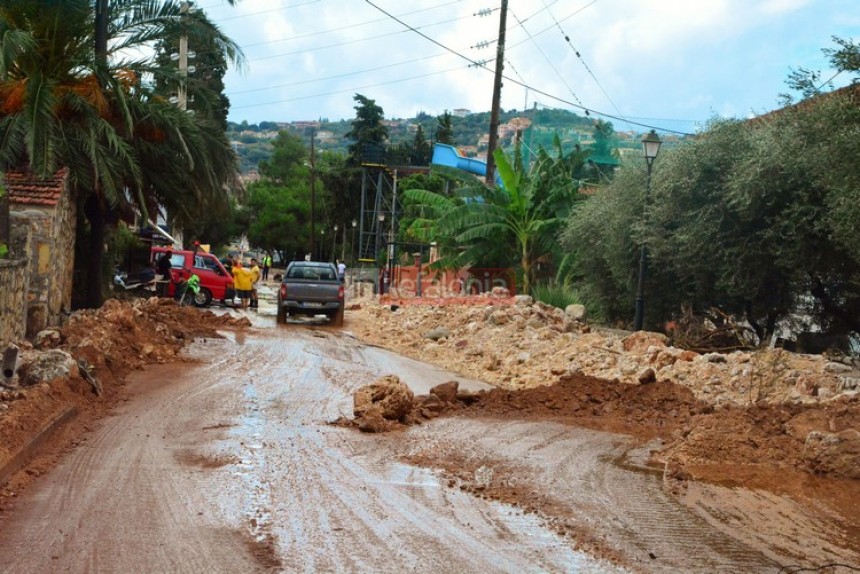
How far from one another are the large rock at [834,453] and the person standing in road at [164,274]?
2481cm

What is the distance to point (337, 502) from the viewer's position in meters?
7.85

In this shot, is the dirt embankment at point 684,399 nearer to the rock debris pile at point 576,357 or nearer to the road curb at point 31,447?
the rock debris pile at point 576,357

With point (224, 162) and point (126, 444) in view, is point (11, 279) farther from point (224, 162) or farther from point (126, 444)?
point (224, 162)

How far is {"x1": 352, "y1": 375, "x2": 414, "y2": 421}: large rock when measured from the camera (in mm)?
11994

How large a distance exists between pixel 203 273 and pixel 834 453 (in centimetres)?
2629

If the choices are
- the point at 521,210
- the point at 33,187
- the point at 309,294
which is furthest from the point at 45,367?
the point at 521,210

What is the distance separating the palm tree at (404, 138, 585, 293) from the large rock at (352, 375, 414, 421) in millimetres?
17998

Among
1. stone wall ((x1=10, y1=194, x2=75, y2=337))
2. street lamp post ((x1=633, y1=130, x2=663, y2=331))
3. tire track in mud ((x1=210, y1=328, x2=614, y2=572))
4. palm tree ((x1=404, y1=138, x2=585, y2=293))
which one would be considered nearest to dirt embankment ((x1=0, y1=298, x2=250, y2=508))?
stone wall ((x1=10, y1=194, x2=75, y2=337))

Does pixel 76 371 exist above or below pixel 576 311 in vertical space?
below

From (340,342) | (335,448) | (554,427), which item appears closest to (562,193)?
(340,342)

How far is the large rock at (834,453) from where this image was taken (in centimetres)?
998

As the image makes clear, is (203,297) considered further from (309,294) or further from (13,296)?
(13,296)

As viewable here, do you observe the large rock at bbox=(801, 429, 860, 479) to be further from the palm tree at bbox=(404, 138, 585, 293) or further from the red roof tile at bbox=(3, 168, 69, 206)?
the palm tree at bbox=(404, 138, 585, 293)

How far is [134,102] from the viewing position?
73.1ft
